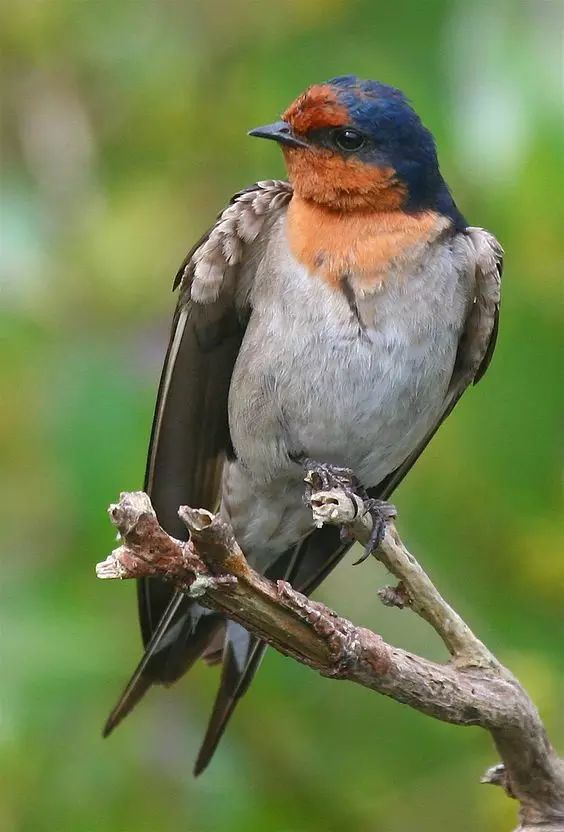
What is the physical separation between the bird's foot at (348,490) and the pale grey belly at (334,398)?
0.11ft

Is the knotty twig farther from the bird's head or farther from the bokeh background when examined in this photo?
the bird's head

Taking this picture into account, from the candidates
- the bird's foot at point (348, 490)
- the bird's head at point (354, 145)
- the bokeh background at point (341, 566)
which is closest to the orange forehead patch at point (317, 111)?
the bird's head at point (354, 145)

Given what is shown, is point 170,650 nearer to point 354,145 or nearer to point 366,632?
point 366,632

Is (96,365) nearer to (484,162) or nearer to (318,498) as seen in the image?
(318,498)

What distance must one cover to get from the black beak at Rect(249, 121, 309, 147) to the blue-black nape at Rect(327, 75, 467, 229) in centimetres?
12

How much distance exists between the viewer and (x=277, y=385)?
2.78 meters

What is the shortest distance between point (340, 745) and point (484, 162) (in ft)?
3.73

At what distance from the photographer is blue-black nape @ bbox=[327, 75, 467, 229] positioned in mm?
2793

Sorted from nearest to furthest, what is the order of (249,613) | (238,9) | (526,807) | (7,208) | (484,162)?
(249,613), (526,807), (484,162), (7,208), (238,9)

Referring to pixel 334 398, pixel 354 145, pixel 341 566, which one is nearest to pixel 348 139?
pixel 354 145

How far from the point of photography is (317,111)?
2.78 m

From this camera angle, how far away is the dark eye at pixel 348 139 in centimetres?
281

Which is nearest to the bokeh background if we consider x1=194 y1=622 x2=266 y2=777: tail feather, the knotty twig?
x1=194 y1=622 x2=266 y2=777: tail feather

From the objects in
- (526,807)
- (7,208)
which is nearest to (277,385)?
(7,208)
